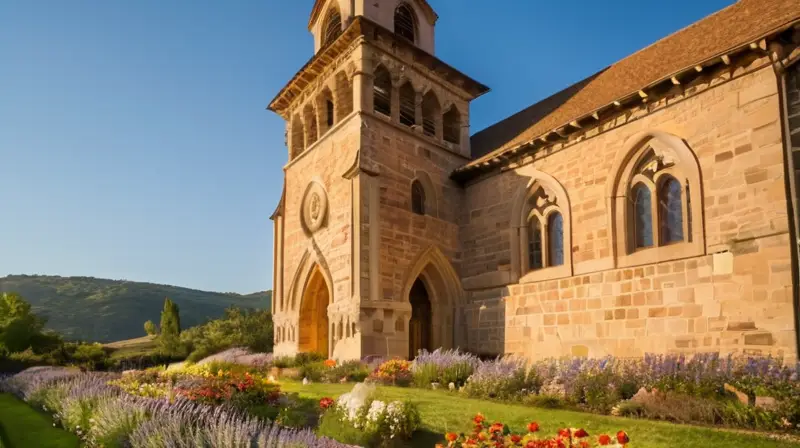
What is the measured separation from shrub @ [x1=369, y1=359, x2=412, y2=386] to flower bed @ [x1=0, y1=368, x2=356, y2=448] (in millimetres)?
3959

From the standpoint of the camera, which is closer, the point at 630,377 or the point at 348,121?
the point at 630,377

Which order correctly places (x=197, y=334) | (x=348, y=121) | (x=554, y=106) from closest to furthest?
1. (x=348, y=121)
2. (x=554, y=106)
3. (x=197, y=334)

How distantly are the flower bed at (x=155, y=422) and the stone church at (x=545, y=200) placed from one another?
635cm

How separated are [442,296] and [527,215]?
347 cm

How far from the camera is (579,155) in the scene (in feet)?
46.3

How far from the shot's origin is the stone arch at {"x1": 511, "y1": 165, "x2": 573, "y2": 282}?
1403 centimetres

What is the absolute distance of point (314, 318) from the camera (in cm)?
1816

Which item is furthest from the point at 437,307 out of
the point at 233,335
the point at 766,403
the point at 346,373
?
the point at 233,335

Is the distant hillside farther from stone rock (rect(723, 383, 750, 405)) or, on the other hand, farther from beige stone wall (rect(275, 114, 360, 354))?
stone rock (rect(723, 383, 750, 405))

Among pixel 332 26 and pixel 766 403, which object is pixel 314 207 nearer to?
pixel 332 26


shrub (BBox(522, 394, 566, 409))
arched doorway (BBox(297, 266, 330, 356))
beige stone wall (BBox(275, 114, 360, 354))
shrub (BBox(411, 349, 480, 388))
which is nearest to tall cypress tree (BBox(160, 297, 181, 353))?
beige stone wall (BBox(275, 114, 360, 354))

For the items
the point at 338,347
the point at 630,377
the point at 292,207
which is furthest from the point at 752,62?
the point at 292,207

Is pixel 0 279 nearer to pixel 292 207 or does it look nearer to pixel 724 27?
pixel 292 207

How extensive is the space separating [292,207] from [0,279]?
113 m
